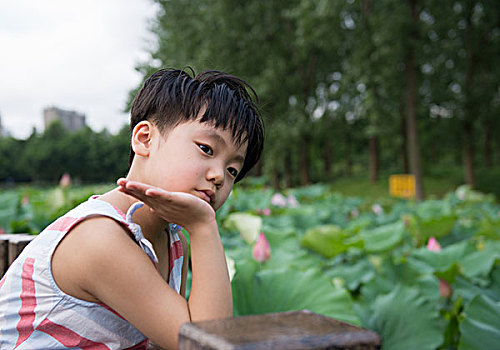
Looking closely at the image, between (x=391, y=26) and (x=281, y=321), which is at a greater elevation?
(x=391, y=26)

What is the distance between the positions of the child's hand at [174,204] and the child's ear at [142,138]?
0.53 feet

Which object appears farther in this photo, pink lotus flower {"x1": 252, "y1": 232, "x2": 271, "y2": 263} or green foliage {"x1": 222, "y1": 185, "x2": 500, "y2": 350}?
pink lotus flower {"x1": 252, "y1": 232, "x2": 271, "y2": 263}

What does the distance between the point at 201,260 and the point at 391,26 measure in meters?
11.2

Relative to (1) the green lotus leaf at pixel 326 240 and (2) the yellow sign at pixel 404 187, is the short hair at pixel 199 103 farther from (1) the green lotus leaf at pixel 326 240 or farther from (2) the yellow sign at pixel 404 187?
(2) the yellow sign at pixel 404 187

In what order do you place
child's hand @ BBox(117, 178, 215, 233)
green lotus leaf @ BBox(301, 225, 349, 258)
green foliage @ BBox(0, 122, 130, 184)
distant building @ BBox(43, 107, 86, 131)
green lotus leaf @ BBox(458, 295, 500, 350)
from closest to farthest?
1. child's hand @ BBox(117, 178, 215, 233)
2. green lotus leaf @ BBox(458, 295, 500, 350)
3. green lotus leaf @ BBox(301, 225, 349, 258)
4. green foliage @ BBox(0, 122, 130, 184)
5. distant building @ BBox(43, 107, 86, 131)

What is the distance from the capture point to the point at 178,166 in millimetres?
819

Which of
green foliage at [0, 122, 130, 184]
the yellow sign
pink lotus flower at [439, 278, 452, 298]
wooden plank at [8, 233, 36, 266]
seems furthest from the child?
green foliage at [0, 122, 130, 184]

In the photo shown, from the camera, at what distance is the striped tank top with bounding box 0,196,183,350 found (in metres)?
0.77

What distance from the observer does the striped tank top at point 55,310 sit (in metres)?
0.77

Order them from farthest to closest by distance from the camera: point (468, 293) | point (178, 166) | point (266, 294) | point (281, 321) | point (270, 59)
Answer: point (270, 59) → point (468, 293) → point (266, 294) → point (178, 166) → point (281, 321)

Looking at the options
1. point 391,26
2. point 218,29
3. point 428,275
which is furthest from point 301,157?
point 428,275

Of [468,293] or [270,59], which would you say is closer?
[468,293]

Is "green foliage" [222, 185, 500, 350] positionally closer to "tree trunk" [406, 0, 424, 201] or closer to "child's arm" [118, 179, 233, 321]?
"child's arm" [118, 179, 233, 321]

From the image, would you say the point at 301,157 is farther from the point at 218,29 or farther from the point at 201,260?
the point at 201,260
